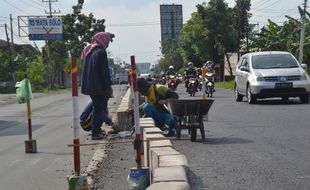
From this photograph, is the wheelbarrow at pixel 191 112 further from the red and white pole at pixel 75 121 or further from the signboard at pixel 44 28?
the signboard at pixel 44 28

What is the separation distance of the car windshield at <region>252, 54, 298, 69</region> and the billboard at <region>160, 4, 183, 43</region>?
5612cm

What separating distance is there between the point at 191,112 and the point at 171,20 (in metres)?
69.1

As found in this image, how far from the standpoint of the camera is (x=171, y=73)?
26.5 meters

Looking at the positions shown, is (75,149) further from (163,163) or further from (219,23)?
(219,23)

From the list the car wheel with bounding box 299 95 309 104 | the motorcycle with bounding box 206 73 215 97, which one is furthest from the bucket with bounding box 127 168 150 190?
the motorcycle with bounding box 206 73 215 97

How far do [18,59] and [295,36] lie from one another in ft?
113

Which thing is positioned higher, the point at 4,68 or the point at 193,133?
the point at 4,68

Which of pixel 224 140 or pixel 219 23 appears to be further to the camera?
pixel 219 23

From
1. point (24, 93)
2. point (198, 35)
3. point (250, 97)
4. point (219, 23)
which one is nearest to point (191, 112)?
point (24, 93)

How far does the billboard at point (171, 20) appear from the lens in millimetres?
75875

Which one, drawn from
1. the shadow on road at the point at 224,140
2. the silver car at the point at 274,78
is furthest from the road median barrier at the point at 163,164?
the silver car at the point at 274,78

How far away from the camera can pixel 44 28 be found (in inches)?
2260

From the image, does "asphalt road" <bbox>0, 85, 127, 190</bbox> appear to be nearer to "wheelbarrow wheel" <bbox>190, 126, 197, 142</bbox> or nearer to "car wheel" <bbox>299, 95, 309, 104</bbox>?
"wheelbarrow wheel" <bbox>190, 126, 197, 142</bbox>

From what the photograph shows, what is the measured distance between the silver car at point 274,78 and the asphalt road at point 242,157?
4.59 m
